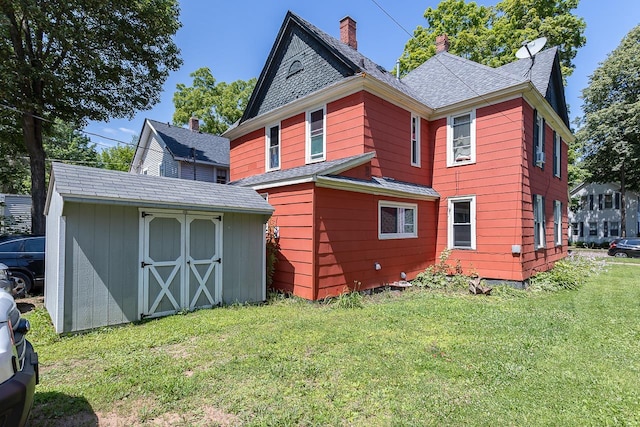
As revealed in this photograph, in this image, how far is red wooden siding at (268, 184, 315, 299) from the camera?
24.0ft

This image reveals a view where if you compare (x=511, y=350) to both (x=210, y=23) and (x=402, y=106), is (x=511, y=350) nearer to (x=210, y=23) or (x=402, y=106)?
(x=402, y=106)

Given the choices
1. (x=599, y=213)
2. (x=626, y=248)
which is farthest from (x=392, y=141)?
(x=599, y=213)

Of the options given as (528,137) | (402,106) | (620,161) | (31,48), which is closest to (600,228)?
(620,161)

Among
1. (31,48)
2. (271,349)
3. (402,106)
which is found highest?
(31,48)

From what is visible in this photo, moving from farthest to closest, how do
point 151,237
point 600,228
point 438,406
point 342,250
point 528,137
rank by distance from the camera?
point 600,228
point 528,137
point 342,250
point 151,237
point 438,406

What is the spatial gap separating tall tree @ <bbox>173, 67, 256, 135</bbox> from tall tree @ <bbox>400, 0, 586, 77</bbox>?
50.0 feet

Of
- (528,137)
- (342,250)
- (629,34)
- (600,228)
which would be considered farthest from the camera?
(600,228)

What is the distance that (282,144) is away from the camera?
36.4 feet

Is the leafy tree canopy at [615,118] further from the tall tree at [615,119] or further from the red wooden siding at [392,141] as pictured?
the red wooden siding at [392,141]

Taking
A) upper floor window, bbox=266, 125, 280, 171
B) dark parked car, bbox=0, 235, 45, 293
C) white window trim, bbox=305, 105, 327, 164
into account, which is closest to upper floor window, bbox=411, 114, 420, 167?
white window trim, bbox=305, 105, 327, 164

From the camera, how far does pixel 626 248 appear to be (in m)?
20.1

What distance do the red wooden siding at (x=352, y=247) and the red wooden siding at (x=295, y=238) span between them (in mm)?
231

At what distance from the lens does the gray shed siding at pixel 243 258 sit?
23.1 feet

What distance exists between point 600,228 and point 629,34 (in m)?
17.0
